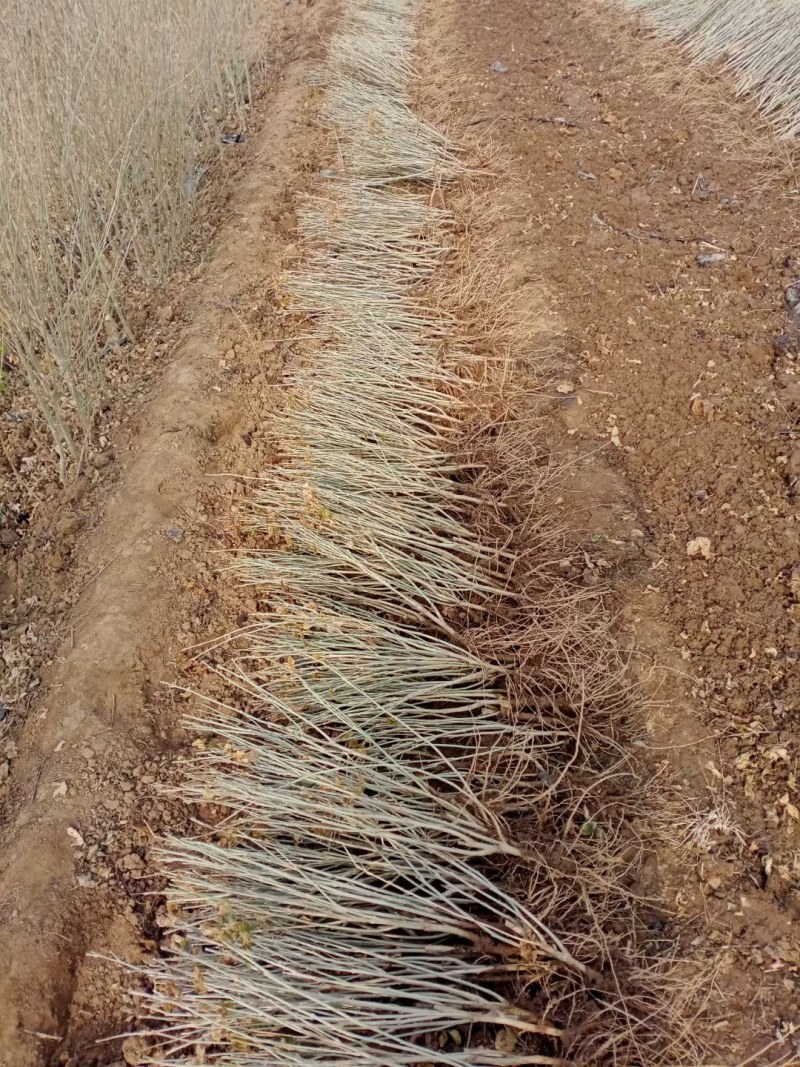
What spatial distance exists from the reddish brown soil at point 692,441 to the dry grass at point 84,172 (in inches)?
66.9

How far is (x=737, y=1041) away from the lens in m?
1.57

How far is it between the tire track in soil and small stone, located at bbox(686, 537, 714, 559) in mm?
1445

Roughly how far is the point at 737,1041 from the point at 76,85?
3.89 m

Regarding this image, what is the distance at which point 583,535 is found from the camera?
2.49 meters

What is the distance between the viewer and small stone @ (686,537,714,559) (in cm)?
238

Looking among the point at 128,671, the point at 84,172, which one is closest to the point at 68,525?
the point at 128,671

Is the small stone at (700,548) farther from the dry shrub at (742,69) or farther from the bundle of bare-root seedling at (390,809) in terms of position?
the dry shrub at (742,69)

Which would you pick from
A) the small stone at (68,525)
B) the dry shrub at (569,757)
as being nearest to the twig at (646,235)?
the dry shrub at (569,757)

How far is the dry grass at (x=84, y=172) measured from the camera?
2.59 metres

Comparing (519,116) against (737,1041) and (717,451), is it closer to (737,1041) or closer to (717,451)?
(717,451)

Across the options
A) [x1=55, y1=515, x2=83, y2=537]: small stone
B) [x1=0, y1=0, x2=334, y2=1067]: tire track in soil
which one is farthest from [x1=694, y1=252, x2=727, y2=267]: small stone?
[x1=55, y1=515, x2=83, y2=537]: small stone

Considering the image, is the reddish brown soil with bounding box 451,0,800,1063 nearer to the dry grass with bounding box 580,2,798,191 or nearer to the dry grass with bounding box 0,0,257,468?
the dry grass with bounding box 580,2,798,191

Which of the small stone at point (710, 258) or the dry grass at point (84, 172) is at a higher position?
the dry grass at point (84, 172)

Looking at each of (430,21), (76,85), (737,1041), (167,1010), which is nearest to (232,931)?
(167,1010)
